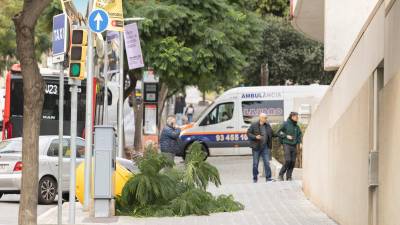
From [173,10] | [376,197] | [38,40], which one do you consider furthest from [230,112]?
[376,197]

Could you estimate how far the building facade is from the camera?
8883 mm

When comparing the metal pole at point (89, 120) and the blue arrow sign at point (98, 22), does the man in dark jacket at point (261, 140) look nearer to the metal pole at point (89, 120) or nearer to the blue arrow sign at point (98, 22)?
the metal pole at point (89, 120)

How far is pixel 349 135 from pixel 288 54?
30471mm

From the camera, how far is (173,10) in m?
29.1

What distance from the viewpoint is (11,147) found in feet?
60.5

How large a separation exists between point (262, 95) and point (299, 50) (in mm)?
9239

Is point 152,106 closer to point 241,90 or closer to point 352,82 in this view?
point 241,90

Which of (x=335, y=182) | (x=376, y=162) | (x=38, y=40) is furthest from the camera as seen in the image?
(x=38, y=40)

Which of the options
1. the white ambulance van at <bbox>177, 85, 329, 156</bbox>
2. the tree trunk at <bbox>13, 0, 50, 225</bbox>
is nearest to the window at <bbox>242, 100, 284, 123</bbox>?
the white ambulance van at <bbox>177, 85, 329, 156</bbox>

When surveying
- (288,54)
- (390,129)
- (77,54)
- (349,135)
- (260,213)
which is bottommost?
(260,213)

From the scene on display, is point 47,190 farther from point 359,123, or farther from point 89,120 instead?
point 359,123

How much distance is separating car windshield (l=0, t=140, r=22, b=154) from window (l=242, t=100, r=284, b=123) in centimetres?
1561

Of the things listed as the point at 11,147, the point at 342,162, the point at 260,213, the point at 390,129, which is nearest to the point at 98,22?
the point at 260,213

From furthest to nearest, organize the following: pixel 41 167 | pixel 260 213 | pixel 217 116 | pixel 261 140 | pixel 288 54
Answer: pixel 288 54, pixel 217 116, pixel 261 140, pixel 41 167, pixel 260 213
